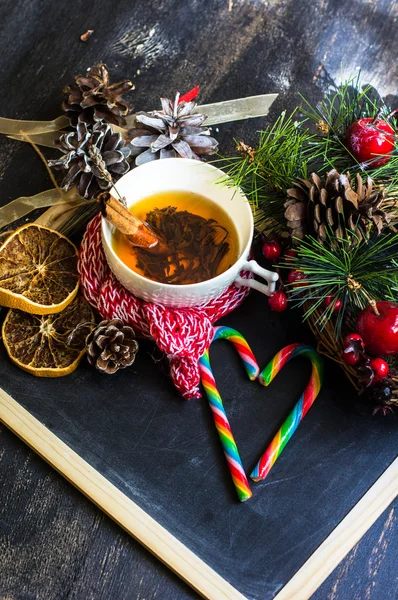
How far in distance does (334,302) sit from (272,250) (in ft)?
0.40

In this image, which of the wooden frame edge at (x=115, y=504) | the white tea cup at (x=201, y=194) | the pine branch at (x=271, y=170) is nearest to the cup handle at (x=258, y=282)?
the white tea cup at (x=201, y=194)

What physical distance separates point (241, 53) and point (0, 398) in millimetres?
754

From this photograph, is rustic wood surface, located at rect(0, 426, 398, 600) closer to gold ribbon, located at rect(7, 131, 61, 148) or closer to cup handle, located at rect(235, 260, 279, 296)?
cup handle, located at rect(235, 260, 279, 296)

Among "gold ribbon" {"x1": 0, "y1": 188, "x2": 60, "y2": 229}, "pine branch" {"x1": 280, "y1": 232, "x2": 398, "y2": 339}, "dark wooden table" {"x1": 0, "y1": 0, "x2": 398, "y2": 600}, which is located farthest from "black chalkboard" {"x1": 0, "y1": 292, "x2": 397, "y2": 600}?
"dark wooden table" {"x1": 0, "y1": 0, "x2": 398, "y2": 600}

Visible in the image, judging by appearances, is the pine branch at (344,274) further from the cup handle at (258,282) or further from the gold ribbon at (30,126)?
the gold ribbon at (30,126)

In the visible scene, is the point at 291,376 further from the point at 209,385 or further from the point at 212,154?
the point at 212,154

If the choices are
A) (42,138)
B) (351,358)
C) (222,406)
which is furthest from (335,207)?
(42,138)

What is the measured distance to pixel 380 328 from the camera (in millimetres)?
908

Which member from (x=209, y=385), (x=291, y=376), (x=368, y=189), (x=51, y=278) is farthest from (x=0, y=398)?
(x=368, y=189)

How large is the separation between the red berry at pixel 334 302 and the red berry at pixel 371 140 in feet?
0.66

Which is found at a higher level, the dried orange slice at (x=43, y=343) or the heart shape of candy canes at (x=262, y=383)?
the heart shape of candy canes at (x=262, y=383)

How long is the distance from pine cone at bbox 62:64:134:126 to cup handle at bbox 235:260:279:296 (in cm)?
35

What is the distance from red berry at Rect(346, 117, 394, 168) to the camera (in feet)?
3.21

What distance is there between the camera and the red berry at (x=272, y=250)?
39.5 inches
